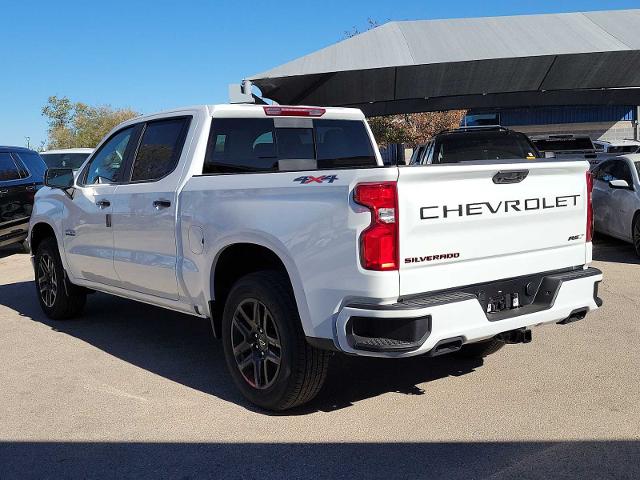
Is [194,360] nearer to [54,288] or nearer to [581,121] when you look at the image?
[54,288]

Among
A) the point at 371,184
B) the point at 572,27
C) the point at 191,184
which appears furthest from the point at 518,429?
the point at 572,27

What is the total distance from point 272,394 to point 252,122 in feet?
6.97

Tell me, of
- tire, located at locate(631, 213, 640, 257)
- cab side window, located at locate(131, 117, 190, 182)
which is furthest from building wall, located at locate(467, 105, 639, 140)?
cab side window, located at locate(131, 117, 190, 182)

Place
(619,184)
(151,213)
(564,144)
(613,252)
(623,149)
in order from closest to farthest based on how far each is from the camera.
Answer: (151,213), (619,184), (613,252), (564,144), (623,149)

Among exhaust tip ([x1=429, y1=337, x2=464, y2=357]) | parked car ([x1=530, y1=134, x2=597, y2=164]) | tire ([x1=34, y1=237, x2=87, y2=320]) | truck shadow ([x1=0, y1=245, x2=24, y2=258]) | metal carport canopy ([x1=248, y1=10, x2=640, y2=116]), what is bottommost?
truck shadow ([x1=0, y1=245, x2=24, y2=258])

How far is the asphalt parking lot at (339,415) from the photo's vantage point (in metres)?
3.52

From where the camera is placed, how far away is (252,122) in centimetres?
514

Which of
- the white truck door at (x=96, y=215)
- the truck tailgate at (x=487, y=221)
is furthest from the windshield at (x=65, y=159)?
the truck tailgate at (x=487, y=221)

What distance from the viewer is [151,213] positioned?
5.05 m

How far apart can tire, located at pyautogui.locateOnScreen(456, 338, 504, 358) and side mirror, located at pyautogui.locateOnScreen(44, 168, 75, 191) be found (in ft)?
12.8

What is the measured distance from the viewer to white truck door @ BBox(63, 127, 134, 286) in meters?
5.75

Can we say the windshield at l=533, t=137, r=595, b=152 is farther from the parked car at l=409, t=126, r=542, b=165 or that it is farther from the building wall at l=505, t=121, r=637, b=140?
the building wall at l=505, t=121, r=637, b=140

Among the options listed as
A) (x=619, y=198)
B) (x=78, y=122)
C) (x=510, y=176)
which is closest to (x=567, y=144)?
(x=619, y=198)

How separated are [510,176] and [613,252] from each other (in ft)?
23.8
